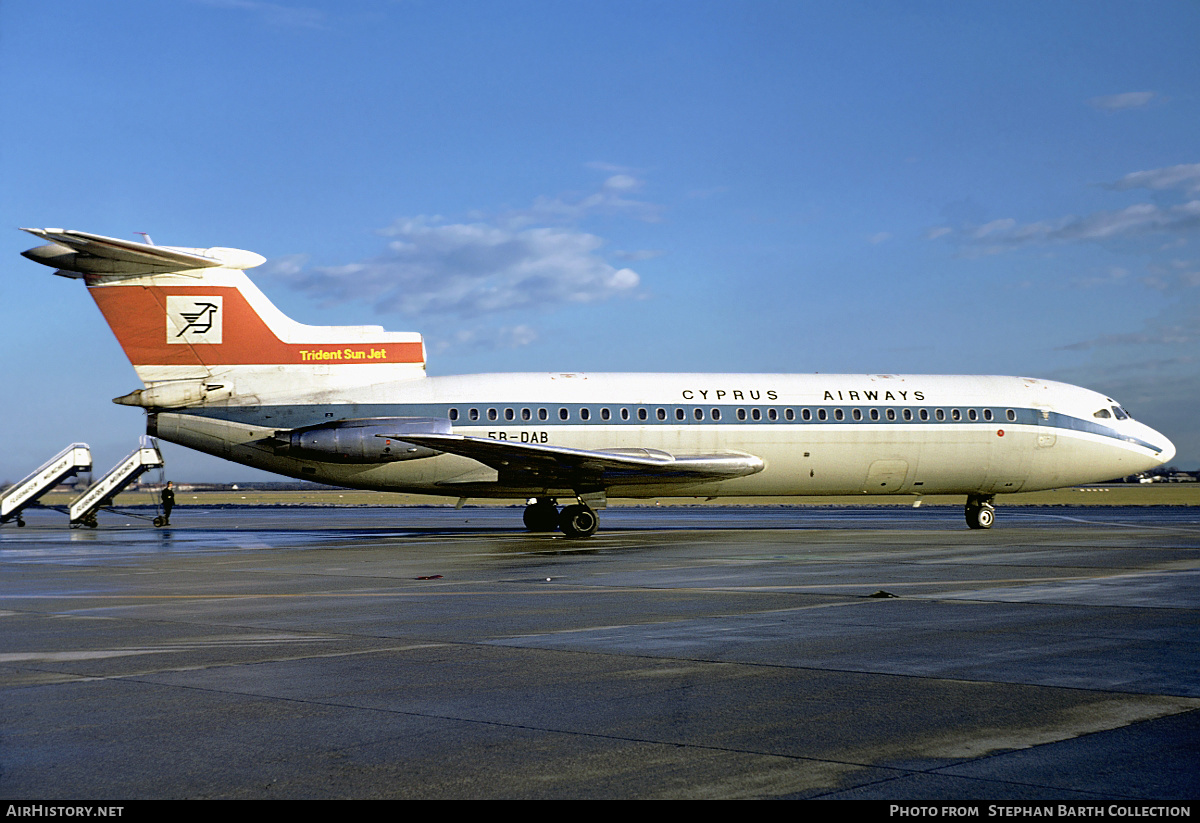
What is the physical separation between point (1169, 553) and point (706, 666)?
15.3 meters

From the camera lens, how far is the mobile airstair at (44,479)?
1558 inches

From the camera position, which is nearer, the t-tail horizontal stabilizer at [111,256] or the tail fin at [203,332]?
the t-tail horizontal stabilizer at [111,256]

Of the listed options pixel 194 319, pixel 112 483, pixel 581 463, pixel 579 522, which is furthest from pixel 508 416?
pixel 112 483

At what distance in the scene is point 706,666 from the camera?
8125 millimetres

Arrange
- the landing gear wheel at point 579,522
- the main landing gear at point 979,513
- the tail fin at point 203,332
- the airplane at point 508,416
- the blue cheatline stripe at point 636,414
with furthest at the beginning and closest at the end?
the main landing gear at point 979,513 → the landing gear wheel at point 579,522 → the blue cheatline stripe at point 636,414 → the airplane at point 508,416 → the tail fin at point 203,332

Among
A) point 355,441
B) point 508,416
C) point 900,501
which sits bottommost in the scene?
point 900,501

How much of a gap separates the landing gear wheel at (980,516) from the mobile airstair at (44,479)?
1267 inches

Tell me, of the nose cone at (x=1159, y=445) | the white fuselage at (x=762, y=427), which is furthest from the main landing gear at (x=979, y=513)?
the nose cone at (x=1159, y=445)

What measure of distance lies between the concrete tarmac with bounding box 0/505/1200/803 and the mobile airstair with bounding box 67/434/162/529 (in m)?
23.5

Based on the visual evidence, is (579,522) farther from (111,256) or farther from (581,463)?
(111,256)

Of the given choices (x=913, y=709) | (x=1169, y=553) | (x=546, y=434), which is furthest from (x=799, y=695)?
(x=546, y=434)

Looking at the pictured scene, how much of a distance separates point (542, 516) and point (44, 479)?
22.0 m

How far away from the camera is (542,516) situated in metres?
29.9

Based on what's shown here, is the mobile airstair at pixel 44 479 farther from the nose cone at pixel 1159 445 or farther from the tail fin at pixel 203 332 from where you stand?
the nose cone at pixel 1159 445
